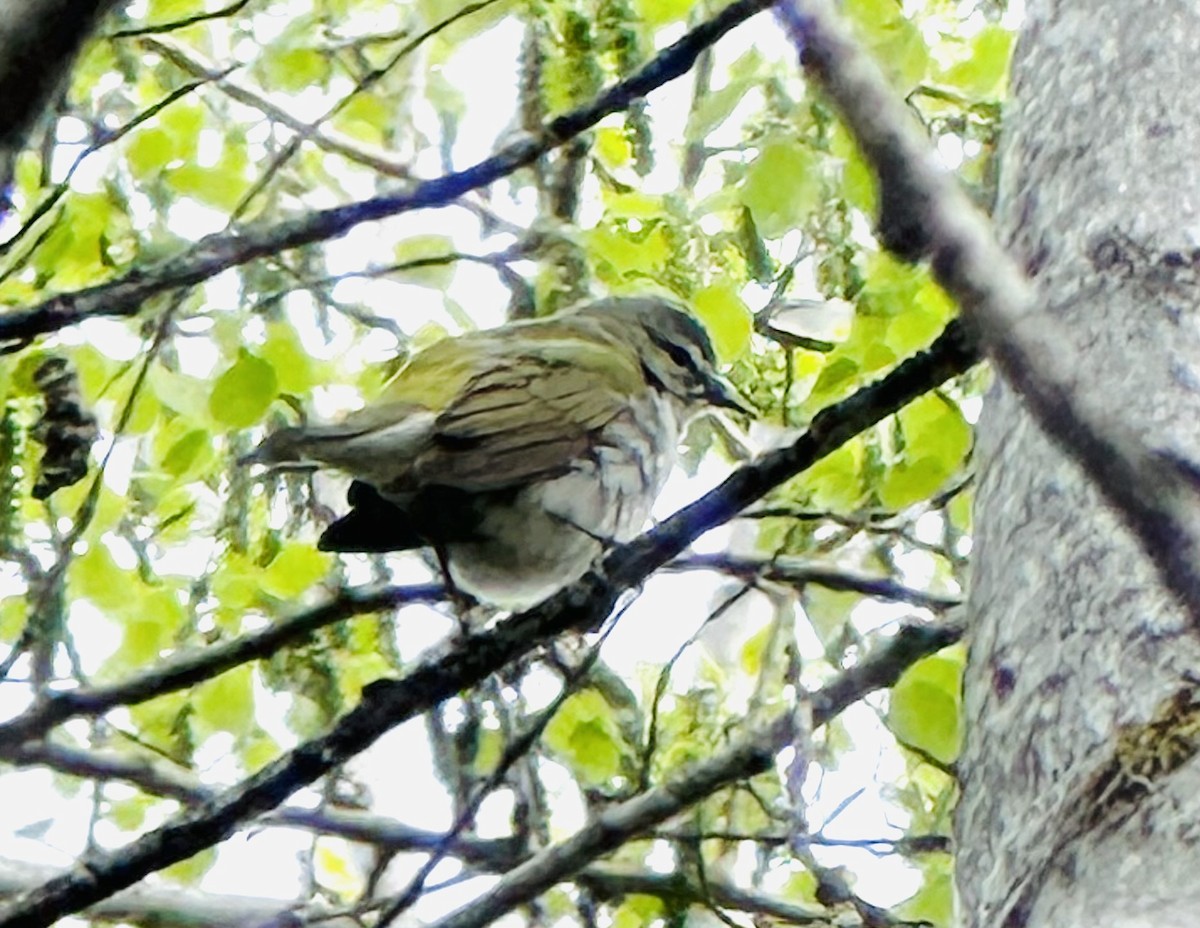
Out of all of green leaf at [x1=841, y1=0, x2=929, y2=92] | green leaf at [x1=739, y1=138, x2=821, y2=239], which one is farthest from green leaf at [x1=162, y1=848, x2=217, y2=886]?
Answer: green leaf at [x1=841, y1=0, x2=929, y2=92]

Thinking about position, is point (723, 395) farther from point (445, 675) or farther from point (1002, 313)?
point (1002, 313)

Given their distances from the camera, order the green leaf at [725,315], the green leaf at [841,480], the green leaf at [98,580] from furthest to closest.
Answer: the green leaf at [98,580]
the green leaf at [725,315]
the green leaf at [841,480]

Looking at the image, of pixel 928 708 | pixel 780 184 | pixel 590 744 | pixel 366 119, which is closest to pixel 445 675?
pixel 928 708

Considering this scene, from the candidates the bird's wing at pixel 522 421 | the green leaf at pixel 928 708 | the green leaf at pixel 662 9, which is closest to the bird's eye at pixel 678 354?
the bird's wing at pixel 522 421

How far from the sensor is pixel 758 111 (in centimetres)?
363

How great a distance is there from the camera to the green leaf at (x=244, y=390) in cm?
290

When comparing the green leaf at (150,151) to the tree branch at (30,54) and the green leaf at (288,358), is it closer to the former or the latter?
the green leaf at (288,358)

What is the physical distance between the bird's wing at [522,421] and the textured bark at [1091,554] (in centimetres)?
134

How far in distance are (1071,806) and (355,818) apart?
5.77 ft

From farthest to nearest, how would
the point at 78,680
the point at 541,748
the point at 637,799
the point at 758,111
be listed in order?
the point at 758,111 < the point at 541,748 < the point at 78,680 < the point at 637,799

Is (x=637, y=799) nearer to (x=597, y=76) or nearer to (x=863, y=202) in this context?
(x=863, y=202)

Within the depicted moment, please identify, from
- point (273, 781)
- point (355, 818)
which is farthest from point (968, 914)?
point (355, 818)

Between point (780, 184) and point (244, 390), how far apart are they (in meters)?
0.90

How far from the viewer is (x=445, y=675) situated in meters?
2.32
